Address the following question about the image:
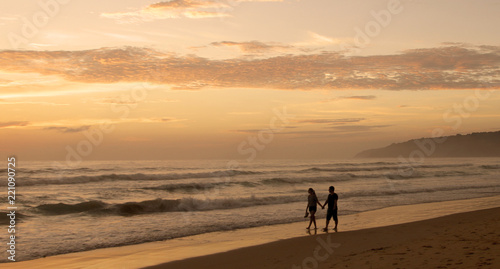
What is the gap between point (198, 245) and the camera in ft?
44.2

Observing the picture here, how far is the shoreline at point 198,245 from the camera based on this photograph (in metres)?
11.2

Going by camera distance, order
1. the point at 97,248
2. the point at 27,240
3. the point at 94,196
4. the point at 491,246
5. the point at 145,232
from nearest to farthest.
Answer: the point at 491,246 < the point at 97,248 < the point at 27,240 < the point at 145,232 < the point at 94,196

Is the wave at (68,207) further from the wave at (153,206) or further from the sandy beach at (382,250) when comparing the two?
the sandy beach at (382,250)

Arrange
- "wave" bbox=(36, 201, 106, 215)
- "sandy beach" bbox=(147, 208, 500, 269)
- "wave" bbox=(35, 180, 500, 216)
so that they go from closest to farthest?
"sandy beach" bbox=(147, 208, 500, 269) < "wave" bbox=(36, 201, 106, 215) < "wave" bbox=(35, 180, 500, 216)

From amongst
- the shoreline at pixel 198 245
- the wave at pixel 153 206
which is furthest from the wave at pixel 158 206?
the shoreline at pixel 198 245

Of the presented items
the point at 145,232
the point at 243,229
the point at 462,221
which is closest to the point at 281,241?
the point at 243,229

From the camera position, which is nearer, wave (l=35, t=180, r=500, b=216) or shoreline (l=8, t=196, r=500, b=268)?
shoreline (l=8, t=196, r=500, b=268)

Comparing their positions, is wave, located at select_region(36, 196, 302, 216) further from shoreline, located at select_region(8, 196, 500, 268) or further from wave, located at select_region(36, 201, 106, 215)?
shoreline, located at select_region(8, 196, 500, 268)

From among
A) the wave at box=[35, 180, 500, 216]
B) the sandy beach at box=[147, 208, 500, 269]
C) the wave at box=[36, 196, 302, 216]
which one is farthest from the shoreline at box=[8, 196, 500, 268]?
the wave at box=[36, 196, 302, 216]

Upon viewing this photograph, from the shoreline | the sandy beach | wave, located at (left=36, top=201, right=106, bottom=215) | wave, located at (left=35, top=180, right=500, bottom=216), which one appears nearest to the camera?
the sandy beach

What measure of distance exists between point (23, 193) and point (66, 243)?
21.4m

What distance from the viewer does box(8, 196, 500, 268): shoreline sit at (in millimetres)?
11211

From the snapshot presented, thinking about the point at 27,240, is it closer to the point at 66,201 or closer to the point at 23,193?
the point at 66,201

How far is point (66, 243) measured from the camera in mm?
13867
